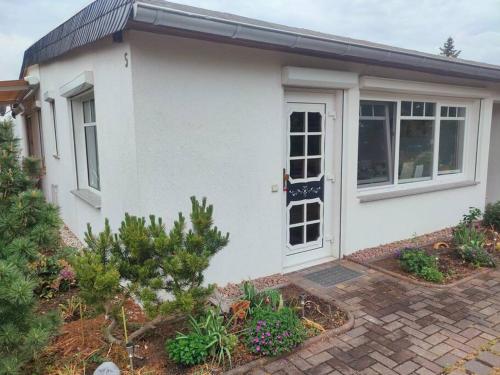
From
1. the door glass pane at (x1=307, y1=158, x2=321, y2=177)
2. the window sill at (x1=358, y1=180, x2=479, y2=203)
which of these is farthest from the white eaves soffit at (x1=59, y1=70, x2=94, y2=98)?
the window sill at (x1=358, y1=180, x2=479, y2=203)

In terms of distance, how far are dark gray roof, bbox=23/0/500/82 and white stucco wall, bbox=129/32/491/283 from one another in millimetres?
287

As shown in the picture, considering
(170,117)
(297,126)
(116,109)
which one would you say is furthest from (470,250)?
(116,109)

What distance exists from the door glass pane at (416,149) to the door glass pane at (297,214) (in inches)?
99.4

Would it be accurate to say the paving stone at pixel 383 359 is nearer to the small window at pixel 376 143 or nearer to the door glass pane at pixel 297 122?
the door glass pane at pixel 297 122

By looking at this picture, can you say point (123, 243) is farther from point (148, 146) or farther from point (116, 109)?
point (116, 109)

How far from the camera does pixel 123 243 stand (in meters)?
3.04

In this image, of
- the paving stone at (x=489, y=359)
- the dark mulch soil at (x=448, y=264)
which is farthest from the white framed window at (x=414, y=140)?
the paving stone at (x=489, y=359)

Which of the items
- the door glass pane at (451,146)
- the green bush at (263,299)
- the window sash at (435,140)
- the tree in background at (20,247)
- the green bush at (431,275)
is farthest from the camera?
the door glass pane at (451,146)

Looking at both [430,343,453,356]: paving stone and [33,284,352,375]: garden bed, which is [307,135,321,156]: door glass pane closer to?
[33,284,352,375]: garden bed

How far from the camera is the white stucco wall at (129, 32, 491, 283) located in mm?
3898

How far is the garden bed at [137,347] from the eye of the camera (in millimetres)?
3047

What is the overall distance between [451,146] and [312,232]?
4.24m

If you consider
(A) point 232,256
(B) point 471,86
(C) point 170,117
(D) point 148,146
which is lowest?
(A) point 232,256

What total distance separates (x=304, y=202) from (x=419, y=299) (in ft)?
6.39
